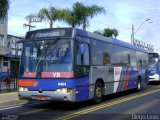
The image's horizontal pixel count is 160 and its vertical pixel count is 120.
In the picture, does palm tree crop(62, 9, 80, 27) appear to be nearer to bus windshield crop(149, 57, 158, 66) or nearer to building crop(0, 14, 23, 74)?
bus windshield crop(149, 57, 158, 66)

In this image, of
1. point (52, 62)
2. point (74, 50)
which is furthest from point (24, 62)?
point (74, 50)

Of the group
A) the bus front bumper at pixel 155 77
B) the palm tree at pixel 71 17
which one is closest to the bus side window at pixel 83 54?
the palm tree at pixel 71 17

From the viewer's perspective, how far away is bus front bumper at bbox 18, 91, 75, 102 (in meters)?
13.8

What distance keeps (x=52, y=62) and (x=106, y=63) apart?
162 inches

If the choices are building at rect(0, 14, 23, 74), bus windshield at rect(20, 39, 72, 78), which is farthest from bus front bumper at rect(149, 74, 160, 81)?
bus windshield at rect(20, 39, 72, 78)

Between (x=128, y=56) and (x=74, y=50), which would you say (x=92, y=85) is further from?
(x=128, y=56)

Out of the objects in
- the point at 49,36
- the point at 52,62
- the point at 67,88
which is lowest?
the point at 67,88

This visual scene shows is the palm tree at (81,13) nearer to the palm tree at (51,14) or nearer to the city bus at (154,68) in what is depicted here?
the palm tree at (51,14)

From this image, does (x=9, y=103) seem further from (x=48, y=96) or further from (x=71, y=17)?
(x=71, y=17)

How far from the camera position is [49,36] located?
48.4 ft

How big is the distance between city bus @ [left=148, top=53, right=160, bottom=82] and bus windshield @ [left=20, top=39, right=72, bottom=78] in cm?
2000

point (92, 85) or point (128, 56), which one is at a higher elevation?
point (128, 56)

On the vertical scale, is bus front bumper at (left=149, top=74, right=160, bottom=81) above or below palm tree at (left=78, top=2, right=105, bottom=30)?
below

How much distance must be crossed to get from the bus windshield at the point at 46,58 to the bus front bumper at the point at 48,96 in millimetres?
706
